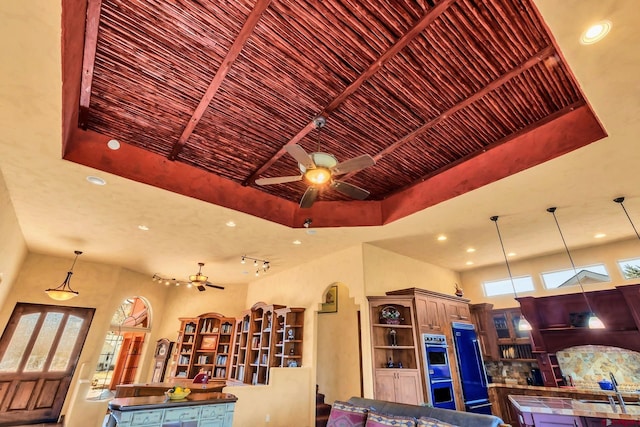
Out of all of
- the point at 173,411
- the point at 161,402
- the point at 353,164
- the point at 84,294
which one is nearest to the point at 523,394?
the point at 353,164

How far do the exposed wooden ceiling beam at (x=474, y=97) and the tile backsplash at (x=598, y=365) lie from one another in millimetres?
5916

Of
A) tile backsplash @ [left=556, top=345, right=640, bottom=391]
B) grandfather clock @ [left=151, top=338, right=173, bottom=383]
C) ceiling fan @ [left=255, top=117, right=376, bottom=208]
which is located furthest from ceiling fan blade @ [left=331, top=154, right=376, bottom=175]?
grandfather clock @ [left=151, top=338, right=173, bottom=383]

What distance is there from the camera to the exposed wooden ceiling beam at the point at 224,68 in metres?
2.39

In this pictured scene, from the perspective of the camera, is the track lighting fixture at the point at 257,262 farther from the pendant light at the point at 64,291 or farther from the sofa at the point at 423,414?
the pendant light at the point at 64,291

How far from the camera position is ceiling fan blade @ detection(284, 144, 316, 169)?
2.77 metres

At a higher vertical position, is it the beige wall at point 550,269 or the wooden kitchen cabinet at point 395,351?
the beige wall at point 550,269

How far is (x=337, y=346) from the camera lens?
759cm

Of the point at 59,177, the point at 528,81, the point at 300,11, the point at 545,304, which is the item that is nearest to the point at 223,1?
the point at 300,11

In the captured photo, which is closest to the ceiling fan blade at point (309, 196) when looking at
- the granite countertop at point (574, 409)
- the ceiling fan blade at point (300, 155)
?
the ceiling fan blade at point (300, 155)

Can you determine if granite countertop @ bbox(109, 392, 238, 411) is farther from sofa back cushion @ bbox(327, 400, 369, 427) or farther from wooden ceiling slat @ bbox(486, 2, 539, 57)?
wooden ceiling slat @ bbox(486, 2, 539, 57)

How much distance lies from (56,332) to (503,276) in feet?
36.3

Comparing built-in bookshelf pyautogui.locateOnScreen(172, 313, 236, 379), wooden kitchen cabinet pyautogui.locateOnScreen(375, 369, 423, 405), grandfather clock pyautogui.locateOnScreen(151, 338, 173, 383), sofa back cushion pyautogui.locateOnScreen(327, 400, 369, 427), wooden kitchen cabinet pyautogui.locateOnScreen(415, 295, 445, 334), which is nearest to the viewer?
sofa back cushion pyautogui.locateOnScreen(327, 400, 369, 427)

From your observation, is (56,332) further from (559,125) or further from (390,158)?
(559,125)

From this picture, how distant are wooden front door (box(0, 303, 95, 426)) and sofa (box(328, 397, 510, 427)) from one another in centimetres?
700
